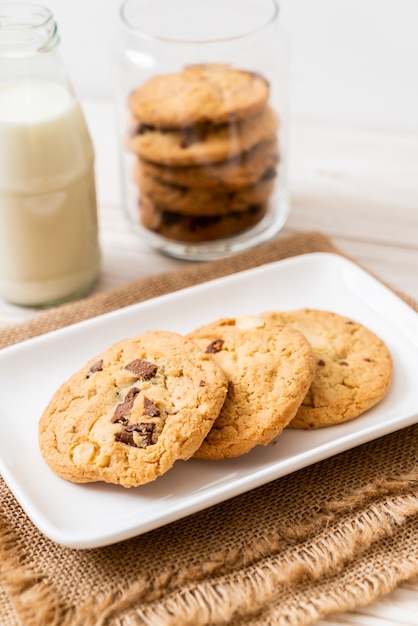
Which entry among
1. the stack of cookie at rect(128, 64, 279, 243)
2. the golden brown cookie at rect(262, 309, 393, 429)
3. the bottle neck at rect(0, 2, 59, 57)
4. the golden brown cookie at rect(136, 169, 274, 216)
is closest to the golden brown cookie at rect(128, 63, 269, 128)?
the stack of cookie at rect(128, 64, 279, 243)

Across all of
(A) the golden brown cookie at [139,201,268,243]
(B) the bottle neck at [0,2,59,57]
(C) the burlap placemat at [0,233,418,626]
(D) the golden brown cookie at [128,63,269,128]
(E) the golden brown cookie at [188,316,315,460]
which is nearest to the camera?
(C) the burlap placemat at [0,233,418,626]

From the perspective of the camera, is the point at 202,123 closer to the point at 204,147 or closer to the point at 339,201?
the point at 204,147

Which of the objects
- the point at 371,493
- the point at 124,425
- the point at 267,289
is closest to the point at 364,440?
the point at 371,493

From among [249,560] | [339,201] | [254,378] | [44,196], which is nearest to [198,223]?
[44,196]

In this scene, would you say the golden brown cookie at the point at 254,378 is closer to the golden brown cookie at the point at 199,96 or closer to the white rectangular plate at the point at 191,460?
the white rectangular plate at the point at 191,460

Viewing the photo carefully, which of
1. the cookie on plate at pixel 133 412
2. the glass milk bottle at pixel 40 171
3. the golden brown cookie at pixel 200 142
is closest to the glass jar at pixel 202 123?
the golden brown cookie at pixel 200 142

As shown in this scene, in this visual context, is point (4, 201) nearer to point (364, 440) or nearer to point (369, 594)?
point (364, 440)

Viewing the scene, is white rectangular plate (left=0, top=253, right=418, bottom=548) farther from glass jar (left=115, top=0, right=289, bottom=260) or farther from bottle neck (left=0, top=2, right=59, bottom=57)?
bottle neck (left=0, top=2, right=59, bottom=57)

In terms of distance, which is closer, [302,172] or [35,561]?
[35,561]
